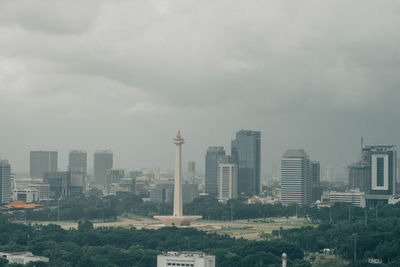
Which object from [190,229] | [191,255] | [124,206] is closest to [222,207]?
[124,206]

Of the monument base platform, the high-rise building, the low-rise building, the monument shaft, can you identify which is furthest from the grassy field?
the high-rise building

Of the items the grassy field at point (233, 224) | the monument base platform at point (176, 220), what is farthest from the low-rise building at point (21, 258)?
the monument base platform at point (176, 220)

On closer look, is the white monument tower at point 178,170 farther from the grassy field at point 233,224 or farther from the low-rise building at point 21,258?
the low-rise building at point 21,258

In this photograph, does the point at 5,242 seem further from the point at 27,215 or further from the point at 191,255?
the point at 27,215

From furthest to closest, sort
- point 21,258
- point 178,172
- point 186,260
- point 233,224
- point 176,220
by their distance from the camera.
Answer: point 233,224, point 178,172, point 176,220, point 21,258, point 186,260

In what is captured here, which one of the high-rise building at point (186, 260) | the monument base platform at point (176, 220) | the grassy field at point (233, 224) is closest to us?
the high-rise building at point (186, 260)

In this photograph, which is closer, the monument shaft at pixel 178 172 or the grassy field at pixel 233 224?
the grassy field at pixel 233 224

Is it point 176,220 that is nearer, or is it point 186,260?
point 186,260

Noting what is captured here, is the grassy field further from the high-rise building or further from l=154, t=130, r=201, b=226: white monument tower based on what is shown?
the high-rise building

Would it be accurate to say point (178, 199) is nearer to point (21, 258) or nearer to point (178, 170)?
point (178, 170)

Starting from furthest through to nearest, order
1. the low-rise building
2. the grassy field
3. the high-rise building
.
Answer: the grassy field, the low-rise building, the high-rise building

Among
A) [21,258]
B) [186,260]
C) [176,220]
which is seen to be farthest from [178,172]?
[186,260]

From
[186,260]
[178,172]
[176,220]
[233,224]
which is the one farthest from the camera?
[233,224]
